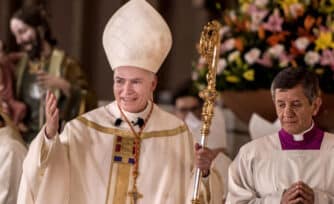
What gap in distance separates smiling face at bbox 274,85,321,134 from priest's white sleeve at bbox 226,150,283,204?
30cm

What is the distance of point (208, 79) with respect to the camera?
6.09m

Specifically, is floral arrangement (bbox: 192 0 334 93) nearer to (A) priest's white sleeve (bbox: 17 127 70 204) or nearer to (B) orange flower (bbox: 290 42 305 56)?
(B) orange flower (bbox: 290 42 305 56)

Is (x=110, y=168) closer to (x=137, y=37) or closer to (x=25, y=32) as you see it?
(x=137, y=37)

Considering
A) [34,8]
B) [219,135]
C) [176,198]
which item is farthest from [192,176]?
[34,8]

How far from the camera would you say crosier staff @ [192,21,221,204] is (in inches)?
237

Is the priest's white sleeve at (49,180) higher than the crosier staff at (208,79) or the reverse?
the reverse

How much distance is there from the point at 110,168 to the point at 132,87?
0.47 m

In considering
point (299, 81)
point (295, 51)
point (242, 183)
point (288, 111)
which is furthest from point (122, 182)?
point (295, 51)

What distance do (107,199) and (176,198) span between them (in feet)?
1.21

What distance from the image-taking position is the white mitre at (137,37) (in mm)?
6277

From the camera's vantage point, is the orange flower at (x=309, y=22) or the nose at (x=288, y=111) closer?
the nose at (x=288, y=111)

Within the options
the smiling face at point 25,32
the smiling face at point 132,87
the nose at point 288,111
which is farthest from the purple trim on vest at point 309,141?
the smiling face at point 25,32

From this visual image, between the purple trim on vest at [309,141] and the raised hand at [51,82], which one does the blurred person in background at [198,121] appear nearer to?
the raised hand at [51,82]

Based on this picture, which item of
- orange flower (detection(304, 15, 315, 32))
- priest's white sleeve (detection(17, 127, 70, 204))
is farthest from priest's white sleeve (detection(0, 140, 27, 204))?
orange flower (detection(304, 15, 315, 32))
